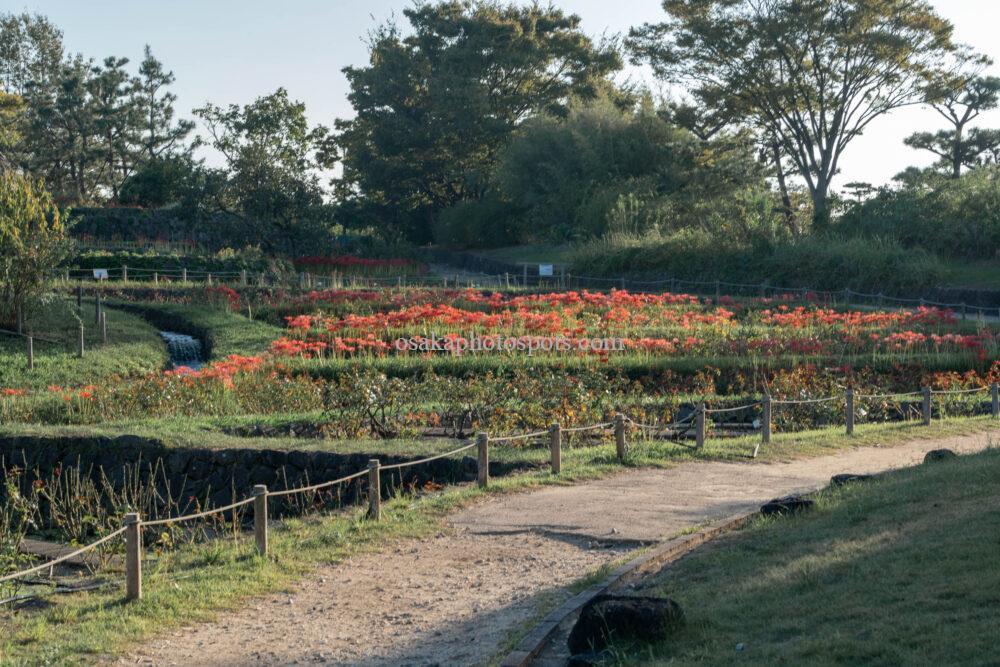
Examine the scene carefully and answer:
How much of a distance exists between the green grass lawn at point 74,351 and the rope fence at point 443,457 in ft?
28.9

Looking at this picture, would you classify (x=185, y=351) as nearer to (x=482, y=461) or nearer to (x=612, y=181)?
(x=482, y=461)

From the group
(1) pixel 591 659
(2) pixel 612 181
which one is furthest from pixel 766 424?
(2) pixel 612 181

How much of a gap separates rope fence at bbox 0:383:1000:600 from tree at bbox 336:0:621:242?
44305mm

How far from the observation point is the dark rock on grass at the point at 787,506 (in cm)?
968

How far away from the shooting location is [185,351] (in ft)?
81.8

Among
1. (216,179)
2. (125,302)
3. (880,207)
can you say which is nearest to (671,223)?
(880,207)

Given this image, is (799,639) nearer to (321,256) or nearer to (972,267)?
(972,267)

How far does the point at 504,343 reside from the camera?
21734 millimetres

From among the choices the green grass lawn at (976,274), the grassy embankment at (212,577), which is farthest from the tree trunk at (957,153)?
the grassy embankment at (212,577)

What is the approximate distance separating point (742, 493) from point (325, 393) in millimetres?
8067

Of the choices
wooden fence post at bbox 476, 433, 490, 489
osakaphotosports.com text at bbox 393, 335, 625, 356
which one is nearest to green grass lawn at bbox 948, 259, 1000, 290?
osakaphotosports.com text at bbox 393, 335, 625, 356

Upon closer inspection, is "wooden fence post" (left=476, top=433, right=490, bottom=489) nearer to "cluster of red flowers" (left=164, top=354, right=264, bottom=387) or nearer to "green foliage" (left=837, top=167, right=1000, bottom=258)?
"cluster of red flowers" (left=164, top=354, right=264, bottom=387)

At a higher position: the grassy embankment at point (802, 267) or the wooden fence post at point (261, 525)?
the grassy embankment at point (802, 267)

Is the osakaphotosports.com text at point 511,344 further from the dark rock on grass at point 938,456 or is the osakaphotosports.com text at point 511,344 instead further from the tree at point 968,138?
the tree at point 968,138
